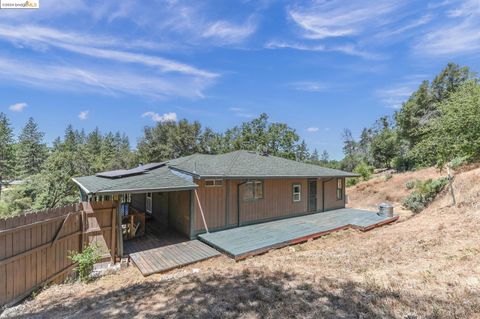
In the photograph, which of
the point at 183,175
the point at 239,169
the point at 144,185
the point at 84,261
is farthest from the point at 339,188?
the point at 84,261

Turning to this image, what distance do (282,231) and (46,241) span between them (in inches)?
277

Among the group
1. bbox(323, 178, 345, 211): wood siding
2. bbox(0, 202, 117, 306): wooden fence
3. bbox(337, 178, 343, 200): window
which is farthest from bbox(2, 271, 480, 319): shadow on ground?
bbox(337, 178, 343, 200): window

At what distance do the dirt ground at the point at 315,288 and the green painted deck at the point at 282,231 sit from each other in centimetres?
47

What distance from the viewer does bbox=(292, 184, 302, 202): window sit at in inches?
465

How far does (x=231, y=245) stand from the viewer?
293 inches

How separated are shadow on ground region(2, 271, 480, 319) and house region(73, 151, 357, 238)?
10.6 feet

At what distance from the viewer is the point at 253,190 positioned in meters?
10.2

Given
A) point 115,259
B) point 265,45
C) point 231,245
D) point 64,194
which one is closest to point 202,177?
point 231,245

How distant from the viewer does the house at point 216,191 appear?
8102 millimetres

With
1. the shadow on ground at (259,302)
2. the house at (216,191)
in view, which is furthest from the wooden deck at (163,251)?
the shadow on ground at (259,302)

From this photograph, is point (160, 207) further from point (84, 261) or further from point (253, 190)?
point (84, 261)

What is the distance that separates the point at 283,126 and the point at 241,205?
24140 millimetres

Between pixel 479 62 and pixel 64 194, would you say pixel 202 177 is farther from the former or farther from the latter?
pixel 479 62

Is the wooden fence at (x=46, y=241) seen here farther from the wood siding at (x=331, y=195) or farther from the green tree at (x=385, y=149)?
the green tree at (x=385, y=149)
